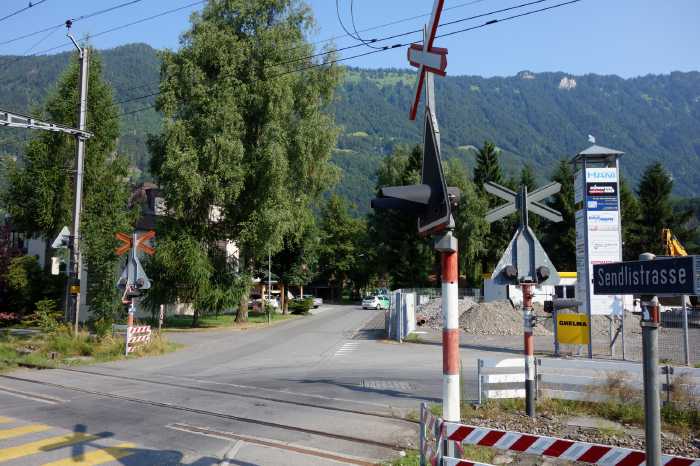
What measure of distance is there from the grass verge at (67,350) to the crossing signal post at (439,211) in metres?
16.1

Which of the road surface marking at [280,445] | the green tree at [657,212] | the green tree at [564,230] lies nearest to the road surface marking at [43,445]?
the road surface marking at [280,445]

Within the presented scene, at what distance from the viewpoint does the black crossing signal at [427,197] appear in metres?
5.07

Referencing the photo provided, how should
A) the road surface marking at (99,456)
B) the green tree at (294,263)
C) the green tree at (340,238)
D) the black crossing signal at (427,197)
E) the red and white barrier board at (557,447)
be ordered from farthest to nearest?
the green tree at (340,238) → the green tree at (294,263) → the road surface marking at (99,456) → the black crossing signal at (427,197) → the red and white barrier board at (557,447)

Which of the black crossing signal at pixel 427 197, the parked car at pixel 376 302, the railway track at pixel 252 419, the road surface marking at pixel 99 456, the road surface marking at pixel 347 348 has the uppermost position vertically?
the black crossing signal at pixel 427 197

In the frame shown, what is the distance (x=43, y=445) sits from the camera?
8.23m

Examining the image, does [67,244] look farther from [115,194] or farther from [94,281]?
[115,194]

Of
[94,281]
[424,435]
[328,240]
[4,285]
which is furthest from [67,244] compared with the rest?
[328,240]

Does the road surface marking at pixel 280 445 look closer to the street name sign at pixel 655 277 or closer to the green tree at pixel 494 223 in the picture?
the street name sign at pixel 655 277

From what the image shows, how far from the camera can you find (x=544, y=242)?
64.9m

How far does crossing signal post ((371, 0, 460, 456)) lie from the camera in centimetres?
516

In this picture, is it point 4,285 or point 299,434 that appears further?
point 4,285

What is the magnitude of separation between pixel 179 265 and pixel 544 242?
4521 cm

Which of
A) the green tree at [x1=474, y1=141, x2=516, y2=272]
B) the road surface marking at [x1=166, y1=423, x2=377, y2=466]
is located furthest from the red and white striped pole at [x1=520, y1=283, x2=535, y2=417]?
the green tree at [x1=474, y1=141, x2=516, y2=272]

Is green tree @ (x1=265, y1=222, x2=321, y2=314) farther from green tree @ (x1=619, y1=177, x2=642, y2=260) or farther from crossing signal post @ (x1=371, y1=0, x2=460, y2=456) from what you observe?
crossing signal post @ (x1=371, y1=0, x2=460, y2=456)
